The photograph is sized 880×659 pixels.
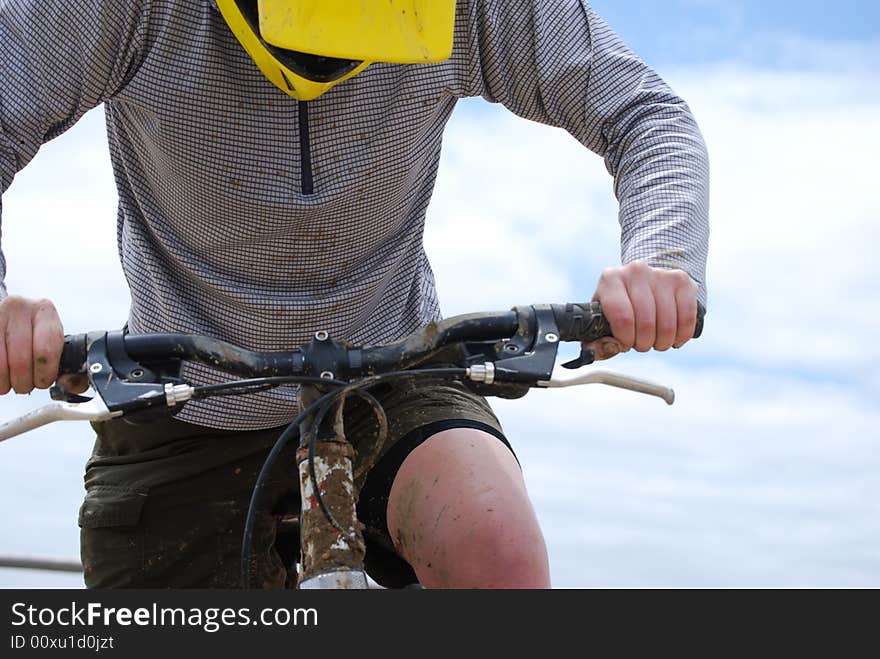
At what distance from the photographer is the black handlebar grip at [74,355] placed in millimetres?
1790

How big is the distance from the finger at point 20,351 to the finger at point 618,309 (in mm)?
866

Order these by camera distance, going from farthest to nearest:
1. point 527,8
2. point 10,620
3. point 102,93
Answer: point 527,8
point 102,93
point 10,620

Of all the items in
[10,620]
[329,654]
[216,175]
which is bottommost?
[329,654]

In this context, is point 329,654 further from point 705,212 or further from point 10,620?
point 705,212

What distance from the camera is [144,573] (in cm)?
289

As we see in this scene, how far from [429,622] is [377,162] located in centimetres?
134

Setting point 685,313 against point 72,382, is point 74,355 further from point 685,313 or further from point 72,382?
point 685,313

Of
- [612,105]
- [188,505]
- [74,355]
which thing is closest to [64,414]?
[74,355]

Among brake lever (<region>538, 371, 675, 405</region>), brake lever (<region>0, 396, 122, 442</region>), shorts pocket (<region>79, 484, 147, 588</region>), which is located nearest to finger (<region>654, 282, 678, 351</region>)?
brake lever (<region>538, 371, 675, 405</region>)

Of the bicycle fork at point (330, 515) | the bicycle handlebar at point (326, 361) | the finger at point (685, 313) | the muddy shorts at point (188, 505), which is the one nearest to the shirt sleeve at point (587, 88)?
the finger at point (685, 313)

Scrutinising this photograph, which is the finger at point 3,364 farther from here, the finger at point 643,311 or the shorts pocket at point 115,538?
the shorts pocket at point 115,538

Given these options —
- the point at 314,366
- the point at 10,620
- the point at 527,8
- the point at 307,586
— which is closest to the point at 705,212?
the point at 527,8

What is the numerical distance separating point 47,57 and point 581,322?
4.24 feet

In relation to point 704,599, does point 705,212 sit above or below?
above
